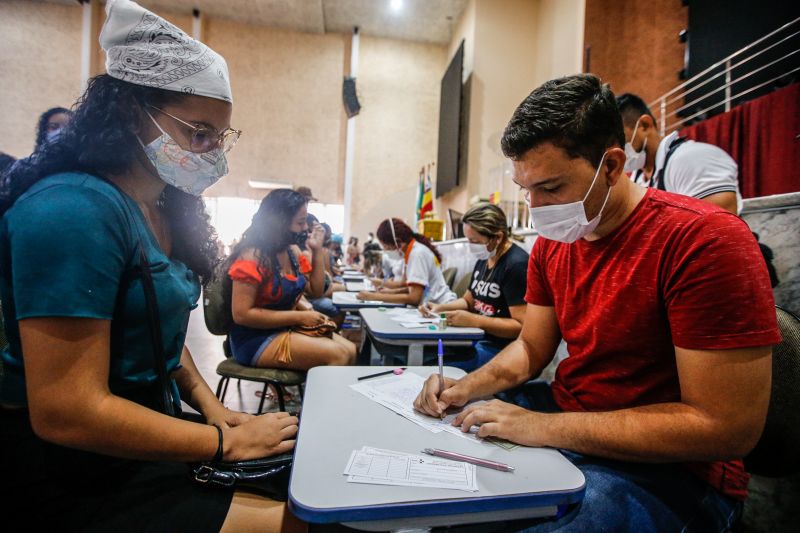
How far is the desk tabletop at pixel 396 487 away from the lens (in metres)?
0.64

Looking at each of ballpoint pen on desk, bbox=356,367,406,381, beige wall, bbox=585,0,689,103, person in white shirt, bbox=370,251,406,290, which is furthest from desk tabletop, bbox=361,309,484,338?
beige wall, bbox=585,0,689,103

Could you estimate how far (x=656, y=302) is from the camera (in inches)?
37.0

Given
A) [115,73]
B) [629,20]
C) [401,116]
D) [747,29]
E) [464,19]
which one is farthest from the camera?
[401,116]

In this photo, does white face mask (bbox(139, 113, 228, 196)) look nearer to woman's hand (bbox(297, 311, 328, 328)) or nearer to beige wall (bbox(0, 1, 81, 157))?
woman's hand (bbox(297, 311, 328, 328))

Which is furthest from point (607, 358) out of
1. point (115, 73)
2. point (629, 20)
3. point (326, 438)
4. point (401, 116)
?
point (401, 116)

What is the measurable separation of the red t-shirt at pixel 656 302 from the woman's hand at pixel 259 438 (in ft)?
2.56

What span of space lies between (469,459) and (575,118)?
84cm

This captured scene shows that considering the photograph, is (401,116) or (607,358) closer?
(607,358)

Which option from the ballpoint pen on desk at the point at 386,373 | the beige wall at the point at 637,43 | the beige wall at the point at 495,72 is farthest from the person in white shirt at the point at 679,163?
the beige wall at the point at 495,72

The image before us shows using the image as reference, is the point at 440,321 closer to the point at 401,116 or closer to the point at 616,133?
the point at 616,133

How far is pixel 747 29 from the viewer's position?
3848mm

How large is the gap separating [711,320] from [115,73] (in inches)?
55.0

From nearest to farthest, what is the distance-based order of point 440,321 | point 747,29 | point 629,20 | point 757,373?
point 757,373 < point 440,321 < point 747,29 < point 629,20

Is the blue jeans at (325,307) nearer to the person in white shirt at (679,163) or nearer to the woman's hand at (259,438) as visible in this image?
the person in white shirt at (679,163)
